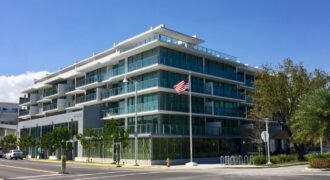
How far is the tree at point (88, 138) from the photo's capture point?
5133cm

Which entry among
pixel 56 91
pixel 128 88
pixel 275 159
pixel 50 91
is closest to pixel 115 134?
pixel 128 88

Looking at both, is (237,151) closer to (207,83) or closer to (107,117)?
(207,83)

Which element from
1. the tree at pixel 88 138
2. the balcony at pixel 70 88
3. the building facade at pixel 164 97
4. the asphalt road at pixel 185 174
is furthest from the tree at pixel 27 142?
the asphalt road at pixel 185 174

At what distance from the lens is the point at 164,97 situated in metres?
50.2

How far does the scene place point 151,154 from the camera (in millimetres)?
46312

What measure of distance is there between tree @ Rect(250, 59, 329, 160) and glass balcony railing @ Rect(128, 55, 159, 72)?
42.7 ft

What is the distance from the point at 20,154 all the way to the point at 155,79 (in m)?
31.8

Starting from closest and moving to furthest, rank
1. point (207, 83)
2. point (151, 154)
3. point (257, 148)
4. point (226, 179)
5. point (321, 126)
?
point (226, 179) < point (321, 126) < point (151, 154) < point (207, 83) < point (257, 148)

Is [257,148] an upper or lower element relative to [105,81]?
lower

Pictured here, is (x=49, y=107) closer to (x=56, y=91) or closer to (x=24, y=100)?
(x=56, y=91)

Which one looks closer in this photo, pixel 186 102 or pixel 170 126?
pixel 170 126

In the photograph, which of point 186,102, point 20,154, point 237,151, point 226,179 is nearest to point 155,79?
point 186,102

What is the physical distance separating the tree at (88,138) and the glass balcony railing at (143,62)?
32.2 ft

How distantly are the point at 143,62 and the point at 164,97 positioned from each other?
5571mm
